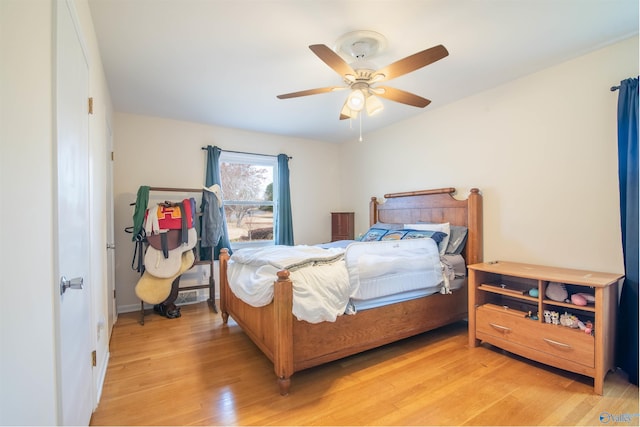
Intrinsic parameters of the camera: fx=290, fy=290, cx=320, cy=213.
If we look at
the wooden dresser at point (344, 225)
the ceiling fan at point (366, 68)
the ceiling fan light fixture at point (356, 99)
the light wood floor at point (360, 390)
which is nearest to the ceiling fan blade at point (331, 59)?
the ceiling fan at point (366, 68)

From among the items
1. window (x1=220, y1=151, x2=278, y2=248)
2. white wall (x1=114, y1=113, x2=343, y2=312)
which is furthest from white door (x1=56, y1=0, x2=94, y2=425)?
window (x1=220, y1=151, x2=278, y2=248)

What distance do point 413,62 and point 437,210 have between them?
1.98 metres

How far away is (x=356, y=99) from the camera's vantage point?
2.13 metres

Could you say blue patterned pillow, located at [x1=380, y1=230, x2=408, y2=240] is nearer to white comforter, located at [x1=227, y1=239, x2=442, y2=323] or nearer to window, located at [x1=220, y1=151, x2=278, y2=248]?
white comforter, located at [x1=227, y1=239, x2=442, y2=323]

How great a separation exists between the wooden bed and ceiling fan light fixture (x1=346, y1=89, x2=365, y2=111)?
1310 millimetres

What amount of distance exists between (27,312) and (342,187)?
4493 mm

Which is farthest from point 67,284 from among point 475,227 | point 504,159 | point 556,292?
point 504,159

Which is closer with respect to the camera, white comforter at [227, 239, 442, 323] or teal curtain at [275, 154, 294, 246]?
white comforter at [227, 239, 442, 323]

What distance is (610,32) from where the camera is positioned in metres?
2.05

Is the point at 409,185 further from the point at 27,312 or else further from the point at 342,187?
the point at 27,312
